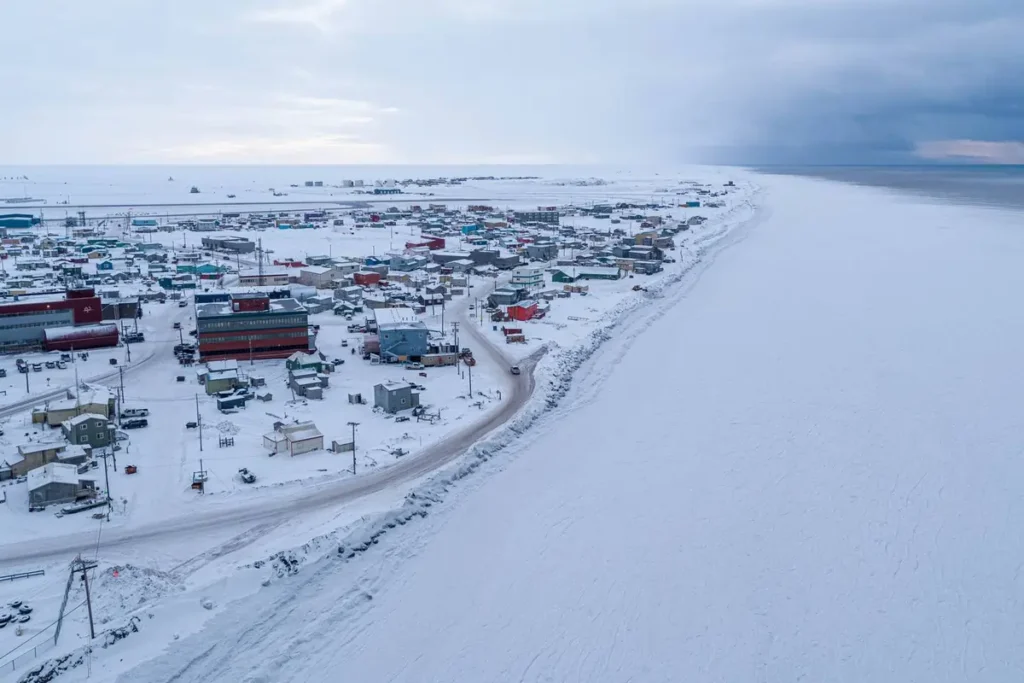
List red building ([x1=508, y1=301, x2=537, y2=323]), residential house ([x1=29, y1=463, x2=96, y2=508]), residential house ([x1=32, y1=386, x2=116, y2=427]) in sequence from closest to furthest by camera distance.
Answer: residential house ([x1=29, y1=463, x2=96, y2=508]) → residential house ([x1=32, y1=386, x2=116, y2=427]) → red building ([x1=508, y1=301, x2=537, y2=323])

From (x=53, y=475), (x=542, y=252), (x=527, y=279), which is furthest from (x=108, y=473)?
(x=542, y=252)

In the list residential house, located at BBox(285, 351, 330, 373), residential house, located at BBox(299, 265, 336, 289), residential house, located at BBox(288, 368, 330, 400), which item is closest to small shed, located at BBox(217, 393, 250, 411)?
residential house, located at BBox(288, 368, 330, 400)

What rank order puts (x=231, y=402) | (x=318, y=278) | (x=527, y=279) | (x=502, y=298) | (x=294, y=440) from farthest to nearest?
(x=318, y=278) < (x=527, y=279) < (x=502, y=298) < (x=231, y=402) < (x=294, y=440)

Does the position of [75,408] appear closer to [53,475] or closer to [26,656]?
[53,475]

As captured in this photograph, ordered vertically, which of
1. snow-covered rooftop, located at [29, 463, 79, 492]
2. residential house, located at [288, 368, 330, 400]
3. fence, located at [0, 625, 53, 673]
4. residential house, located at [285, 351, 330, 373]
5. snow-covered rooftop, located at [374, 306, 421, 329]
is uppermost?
snow-covered rooftop, located at [374, 306, 421, 329]

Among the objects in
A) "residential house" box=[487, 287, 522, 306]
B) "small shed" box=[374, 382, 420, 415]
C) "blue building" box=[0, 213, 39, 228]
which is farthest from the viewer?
"blue building" box=[0, 213, 39, 228]

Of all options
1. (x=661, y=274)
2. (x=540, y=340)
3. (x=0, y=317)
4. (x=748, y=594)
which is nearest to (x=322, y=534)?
(x=748, y=594)

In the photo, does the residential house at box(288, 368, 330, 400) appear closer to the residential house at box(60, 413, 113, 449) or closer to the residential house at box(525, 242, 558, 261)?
the residential house at box(60, 413, 113, 449)

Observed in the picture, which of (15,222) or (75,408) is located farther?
(15,222)
